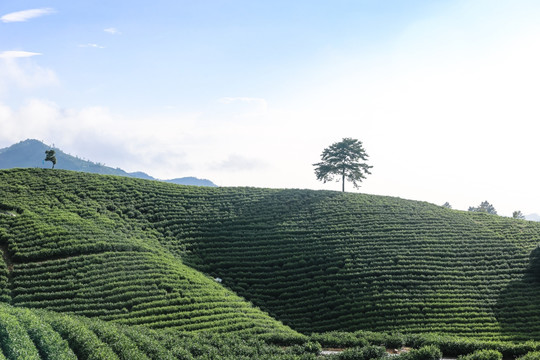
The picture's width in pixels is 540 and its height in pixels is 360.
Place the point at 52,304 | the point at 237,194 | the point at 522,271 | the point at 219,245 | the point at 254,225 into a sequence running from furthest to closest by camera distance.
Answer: the point at 237,194, the point at 254,225, the point at 219,245, the point at 522,271, the point at 52,304

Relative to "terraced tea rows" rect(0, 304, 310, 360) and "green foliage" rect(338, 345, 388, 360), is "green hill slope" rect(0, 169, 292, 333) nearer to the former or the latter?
"terraced tea rows" rect(0, 304, 310, 360)

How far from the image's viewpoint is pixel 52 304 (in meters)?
24.9

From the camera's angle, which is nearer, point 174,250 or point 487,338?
point 487,338

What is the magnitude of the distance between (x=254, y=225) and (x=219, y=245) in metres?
5.42

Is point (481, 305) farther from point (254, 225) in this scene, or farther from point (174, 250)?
point (174, 250)

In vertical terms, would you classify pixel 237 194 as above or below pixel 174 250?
above

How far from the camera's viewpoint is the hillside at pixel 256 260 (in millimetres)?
26516

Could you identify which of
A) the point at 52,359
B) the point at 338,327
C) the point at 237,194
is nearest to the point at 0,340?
the point at 52,359

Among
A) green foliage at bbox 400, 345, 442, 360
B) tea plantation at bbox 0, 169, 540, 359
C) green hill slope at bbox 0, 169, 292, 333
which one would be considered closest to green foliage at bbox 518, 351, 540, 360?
green foliage at bbox 400, 345, 442, 360

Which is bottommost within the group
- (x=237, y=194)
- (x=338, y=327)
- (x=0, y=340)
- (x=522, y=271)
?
(x=338, y=327)

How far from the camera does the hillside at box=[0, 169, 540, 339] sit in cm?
2652

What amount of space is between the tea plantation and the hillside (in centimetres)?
12

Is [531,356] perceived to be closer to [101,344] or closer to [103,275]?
[101,344]

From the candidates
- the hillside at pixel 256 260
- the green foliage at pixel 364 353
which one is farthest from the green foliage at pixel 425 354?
the hillside at pixel 256 260
